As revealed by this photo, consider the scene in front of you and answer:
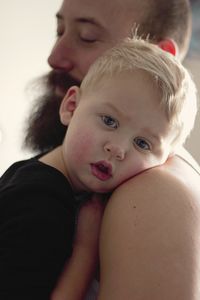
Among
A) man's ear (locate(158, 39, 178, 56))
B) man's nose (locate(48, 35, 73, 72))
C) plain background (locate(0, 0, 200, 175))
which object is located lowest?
plain background (locate(0, 0, 200, 175))

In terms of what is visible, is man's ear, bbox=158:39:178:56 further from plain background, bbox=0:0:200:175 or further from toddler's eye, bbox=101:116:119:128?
plain background, bbox=0:0:200:175

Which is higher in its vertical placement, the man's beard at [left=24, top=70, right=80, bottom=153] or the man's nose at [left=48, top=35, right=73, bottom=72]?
the man's nose at [left=48, top=35, right=73, bottom=72]

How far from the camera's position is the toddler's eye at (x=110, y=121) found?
0.60m

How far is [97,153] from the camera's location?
1.92ft

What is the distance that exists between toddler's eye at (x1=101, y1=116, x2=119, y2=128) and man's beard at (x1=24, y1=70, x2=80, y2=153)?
437 millimetres

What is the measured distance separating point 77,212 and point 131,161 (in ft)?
0.41

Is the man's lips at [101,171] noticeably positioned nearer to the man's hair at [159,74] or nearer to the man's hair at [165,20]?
the man's hair at [159,74]

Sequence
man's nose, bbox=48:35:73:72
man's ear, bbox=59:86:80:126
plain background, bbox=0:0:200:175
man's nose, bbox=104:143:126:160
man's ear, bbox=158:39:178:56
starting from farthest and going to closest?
plain background, bbox=0:0:200:175 → man's nose, bbox=48:35:73:72 → man's ear, bbox=158:39:178:56 → man's ear, bbox=59:86:80:126 → man's nose, bbox=104:143:126:160

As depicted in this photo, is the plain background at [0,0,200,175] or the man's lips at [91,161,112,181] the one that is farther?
the plain background at [0,0,200,175]

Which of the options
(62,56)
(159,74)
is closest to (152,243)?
(159,74)

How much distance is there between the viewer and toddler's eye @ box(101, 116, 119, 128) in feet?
1.96

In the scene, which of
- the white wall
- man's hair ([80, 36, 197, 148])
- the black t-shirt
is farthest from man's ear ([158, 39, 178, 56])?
the white wall

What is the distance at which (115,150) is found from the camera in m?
0.58

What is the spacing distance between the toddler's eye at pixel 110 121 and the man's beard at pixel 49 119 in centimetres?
44
